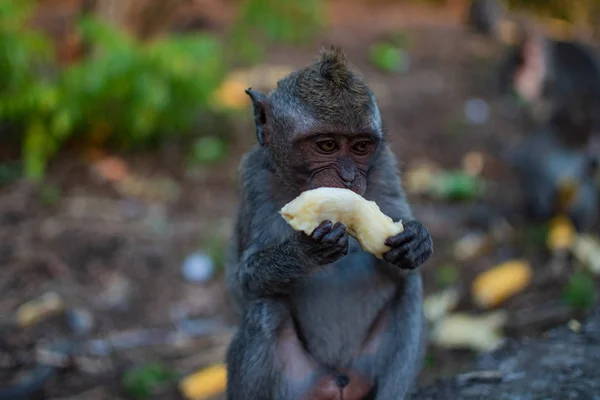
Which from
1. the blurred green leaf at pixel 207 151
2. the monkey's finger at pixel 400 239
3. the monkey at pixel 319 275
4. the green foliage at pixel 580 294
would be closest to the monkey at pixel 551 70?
the green foliage at pixel 580 294

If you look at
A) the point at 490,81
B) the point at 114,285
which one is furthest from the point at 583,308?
the point at 490,81

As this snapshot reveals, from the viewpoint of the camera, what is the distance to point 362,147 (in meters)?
3.58

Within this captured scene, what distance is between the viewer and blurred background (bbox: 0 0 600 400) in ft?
19.7

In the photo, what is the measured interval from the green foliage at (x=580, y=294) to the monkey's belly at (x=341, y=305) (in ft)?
9.27

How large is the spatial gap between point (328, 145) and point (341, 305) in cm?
99

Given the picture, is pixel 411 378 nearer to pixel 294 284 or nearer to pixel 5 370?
pixel 294 284

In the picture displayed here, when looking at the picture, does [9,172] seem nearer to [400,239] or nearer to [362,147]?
[362,147]

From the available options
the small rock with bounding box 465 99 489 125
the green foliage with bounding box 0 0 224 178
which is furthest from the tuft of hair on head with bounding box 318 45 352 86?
the small rock with bounding box 465 99 489 125

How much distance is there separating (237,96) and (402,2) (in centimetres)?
663

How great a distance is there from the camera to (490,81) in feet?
36.6

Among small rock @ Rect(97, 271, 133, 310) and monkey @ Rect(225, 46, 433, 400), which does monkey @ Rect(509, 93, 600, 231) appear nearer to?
monkey @ Rect(225, 46, 433, 400)

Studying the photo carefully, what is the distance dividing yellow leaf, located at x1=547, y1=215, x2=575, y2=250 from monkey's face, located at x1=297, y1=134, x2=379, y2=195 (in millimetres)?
4194

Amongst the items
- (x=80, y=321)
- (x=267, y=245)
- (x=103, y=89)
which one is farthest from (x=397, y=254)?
(x=103, y=89)

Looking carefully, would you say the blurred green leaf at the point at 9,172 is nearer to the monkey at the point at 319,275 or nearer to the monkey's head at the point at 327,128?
the monkey at the point at 319,275
